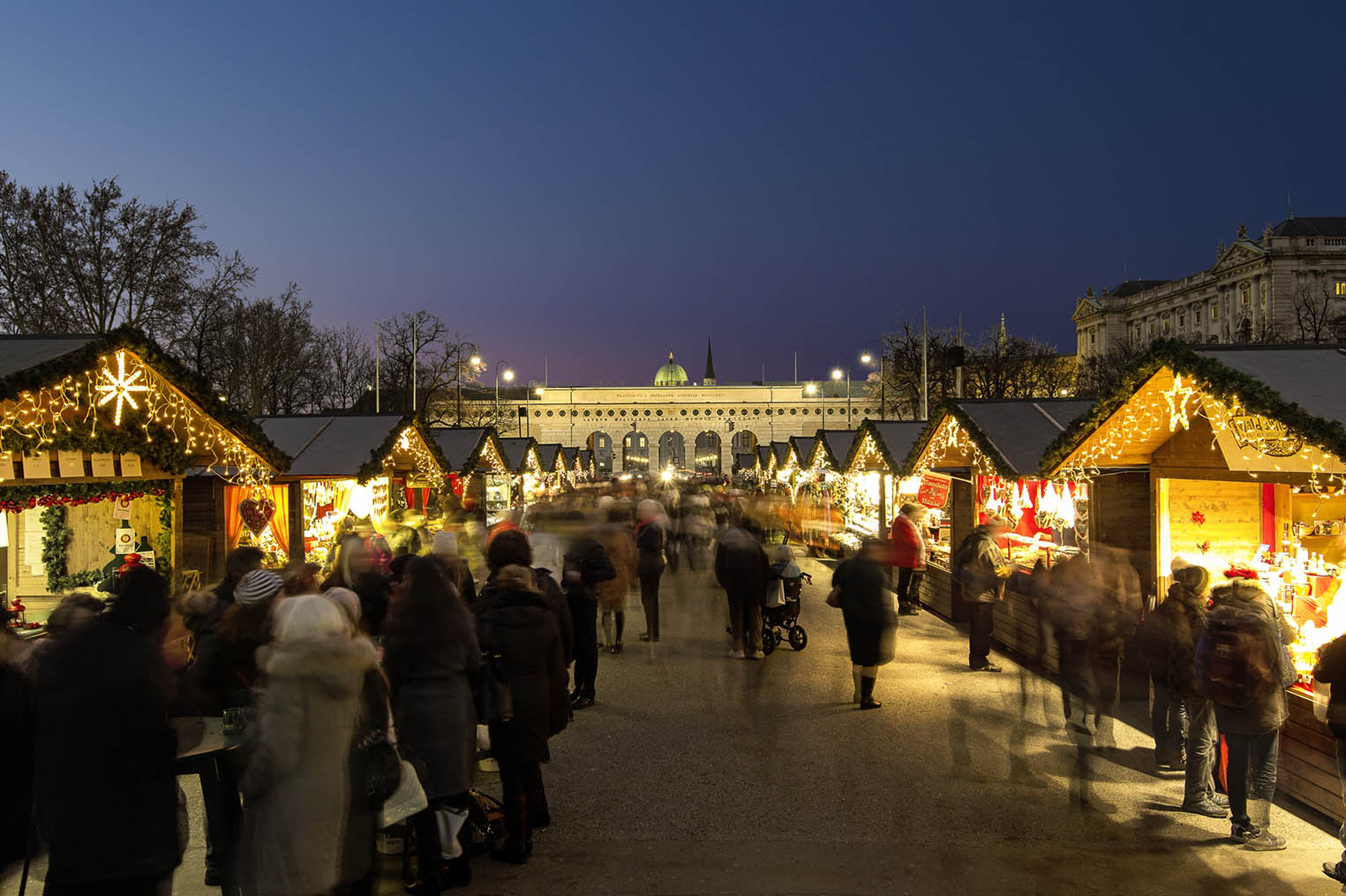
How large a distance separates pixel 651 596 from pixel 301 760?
312 inches

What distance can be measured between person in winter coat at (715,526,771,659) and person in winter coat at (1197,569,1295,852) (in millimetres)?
5117

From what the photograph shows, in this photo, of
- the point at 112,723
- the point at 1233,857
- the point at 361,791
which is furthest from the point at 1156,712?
the point at 112,723

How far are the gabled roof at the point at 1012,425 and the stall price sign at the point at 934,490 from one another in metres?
0.69

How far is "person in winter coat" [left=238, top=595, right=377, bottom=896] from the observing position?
349cm

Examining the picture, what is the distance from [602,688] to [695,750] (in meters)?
2.29

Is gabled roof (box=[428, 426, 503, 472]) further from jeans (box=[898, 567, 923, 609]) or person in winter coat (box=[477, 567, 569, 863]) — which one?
person in winter coat (box=[477, 567, 569, 863])

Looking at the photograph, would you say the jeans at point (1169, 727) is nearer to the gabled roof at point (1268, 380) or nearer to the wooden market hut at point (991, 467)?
the gabled roof at point (1268, 380)

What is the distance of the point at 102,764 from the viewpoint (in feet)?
10.5

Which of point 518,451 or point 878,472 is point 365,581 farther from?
point 518,451

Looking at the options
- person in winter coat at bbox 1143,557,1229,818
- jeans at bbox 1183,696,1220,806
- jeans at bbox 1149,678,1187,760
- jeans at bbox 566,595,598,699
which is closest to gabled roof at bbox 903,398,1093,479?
jeans at bbox 1149,678,1187,760

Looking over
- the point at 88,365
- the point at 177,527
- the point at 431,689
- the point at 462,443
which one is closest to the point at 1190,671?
the point at 431,689

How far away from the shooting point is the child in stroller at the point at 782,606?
1083 cm

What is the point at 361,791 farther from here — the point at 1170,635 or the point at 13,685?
the point at 1170,635

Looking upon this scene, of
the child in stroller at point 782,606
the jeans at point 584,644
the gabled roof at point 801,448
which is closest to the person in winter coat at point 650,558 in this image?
the child in stroller at point 782,606
